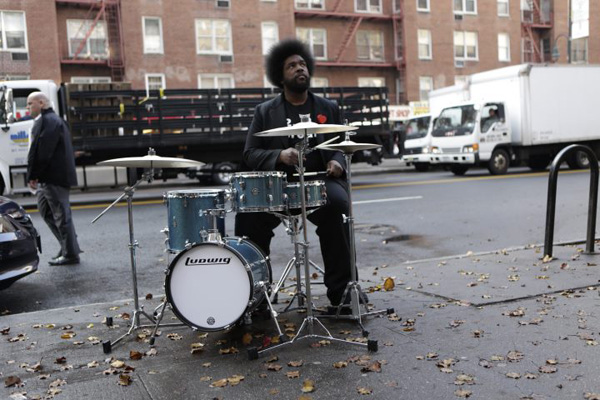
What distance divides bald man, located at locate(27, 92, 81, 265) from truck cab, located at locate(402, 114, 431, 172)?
56.5 ft

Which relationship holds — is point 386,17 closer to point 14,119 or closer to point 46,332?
point 14,119

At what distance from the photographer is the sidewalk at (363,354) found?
142 inches

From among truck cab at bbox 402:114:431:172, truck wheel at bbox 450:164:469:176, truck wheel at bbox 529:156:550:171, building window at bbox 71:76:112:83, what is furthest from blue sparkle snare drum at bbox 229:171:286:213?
building window at bbox 71:76:112:83

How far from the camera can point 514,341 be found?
14.0 feet

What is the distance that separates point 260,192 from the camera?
179 inches

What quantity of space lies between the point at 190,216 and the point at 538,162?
68.8 feet

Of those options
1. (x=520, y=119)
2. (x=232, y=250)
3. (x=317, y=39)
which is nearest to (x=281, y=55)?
(x=232, y=250)

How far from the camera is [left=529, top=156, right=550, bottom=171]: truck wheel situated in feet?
76.6

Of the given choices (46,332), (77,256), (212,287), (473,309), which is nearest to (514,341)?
(473,309)

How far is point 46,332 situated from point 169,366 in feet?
4.84

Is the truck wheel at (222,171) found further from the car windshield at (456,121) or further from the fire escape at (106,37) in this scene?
the fire escape at (106,37)

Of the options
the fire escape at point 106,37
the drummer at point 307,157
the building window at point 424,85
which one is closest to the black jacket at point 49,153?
the drummer at point 307,157

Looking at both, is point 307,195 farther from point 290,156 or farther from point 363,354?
point 363,354

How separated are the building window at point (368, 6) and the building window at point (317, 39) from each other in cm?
270
